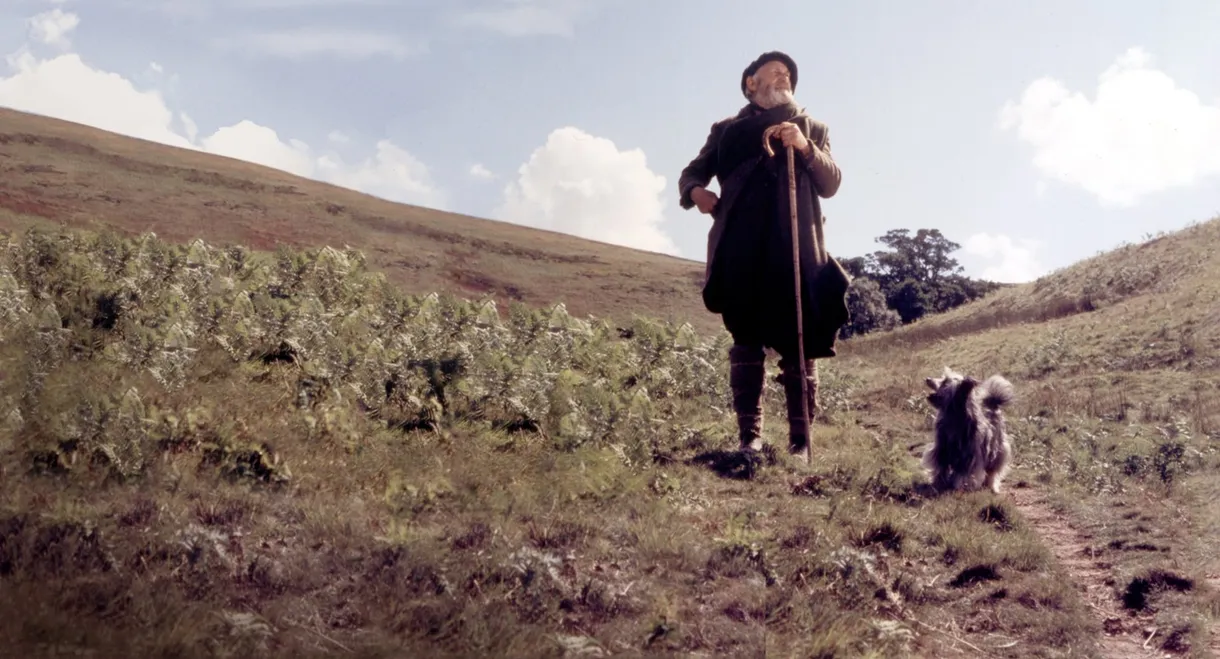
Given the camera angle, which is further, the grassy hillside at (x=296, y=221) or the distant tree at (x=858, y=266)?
the distant tree at (x=858, y=266)

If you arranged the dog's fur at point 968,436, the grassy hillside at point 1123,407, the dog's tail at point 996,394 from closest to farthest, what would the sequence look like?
the grassy hillside at point 1123,407
the dog's fur at point 968,436
the dog's tail at point 996,394

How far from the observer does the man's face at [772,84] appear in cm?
737

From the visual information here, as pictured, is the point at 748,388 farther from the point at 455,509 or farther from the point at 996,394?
the point at 455,509

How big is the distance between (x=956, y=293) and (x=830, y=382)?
48.2m

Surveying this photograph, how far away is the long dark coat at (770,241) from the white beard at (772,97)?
59 millimetres

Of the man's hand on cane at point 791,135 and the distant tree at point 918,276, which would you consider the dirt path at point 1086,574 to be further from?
the distant tree at point 918,276

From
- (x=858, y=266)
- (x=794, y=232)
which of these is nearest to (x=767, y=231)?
(x=794, y=232)

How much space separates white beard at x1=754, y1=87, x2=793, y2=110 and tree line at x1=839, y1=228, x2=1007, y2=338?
129 ft

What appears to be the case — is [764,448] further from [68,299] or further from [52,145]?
→ [52,145]

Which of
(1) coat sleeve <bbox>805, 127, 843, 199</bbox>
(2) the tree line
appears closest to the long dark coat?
(1) coat sleeve <bbox>805, 127, 843, 199</bbox>

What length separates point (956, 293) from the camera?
58.0m

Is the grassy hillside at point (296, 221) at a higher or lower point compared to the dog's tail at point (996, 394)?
higher

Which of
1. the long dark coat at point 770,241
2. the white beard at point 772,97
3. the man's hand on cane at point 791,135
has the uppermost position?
the white beard at point 772,97

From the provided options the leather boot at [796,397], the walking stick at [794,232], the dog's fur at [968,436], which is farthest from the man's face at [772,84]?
the dog's fur at [968,436]
